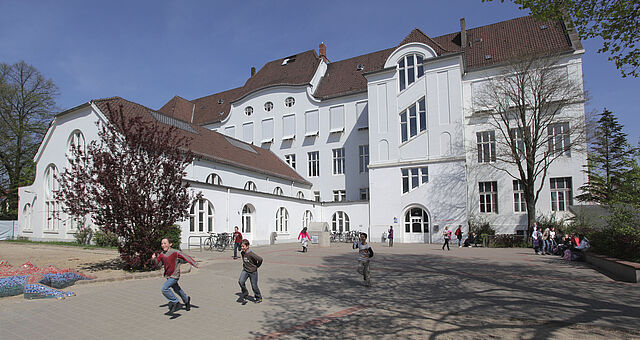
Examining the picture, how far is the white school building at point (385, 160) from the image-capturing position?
25.7 metres

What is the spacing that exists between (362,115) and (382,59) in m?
8.53

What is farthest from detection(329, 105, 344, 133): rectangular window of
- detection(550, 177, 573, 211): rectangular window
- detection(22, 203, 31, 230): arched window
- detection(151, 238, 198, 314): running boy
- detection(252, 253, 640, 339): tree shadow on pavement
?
detection(151, 238, 198, 314): running boy

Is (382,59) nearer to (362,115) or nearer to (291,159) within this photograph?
(362,115)

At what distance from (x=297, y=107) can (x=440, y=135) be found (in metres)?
16.1

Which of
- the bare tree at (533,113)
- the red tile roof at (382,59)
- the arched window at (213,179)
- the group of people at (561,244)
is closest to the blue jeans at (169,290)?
the group of people at (561,244)

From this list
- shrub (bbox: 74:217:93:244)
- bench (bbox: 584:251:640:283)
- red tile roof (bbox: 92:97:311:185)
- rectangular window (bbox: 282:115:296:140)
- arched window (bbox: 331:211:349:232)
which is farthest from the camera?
rectangular window (bbox: 282:115:296:140)

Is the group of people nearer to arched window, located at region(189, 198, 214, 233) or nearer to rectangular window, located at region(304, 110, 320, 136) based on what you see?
arched window, located at region(189, 198, 214, 233)

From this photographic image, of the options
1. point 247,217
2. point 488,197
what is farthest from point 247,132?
point 488,197

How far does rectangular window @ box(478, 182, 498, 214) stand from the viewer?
30375mm

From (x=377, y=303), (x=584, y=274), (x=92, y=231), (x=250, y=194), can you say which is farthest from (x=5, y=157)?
(x=584, y=274)

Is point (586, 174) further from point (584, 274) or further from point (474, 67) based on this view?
point (584, 274)

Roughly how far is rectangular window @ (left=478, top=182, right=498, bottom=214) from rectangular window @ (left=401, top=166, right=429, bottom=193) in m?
Result: 4.74

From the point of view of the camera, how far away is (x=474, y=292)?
30.6ft

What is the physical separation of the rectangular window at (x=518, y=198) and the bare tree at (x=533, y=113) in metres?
0.92
